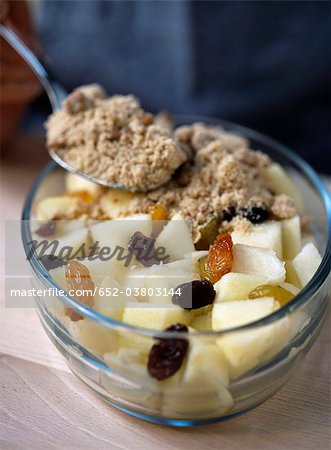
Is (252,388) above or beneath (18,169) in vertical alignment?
beneath

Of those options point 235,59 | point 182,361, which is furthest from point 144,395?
point 235,59

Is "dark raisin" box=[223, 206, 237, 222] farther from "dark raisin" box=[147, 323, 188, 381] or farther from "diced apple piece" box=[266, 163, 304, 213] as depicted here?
"dark raisin" box=[147, 323, 188, 381]

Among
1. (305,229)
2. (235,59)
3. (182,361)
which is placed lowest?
(182,361)

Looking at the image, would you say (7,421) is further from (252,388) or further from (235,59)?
(235,59)

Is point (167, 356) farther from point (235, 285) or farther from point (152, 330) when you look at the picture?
point (235, 285)

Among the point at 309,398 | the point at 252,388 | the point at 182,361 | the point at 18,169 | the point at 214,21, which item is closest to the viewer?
the point at 182,361

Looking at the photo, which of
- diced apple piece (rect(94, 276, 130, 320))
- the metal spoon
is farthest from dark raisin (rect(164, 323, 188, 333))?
the metal spoon

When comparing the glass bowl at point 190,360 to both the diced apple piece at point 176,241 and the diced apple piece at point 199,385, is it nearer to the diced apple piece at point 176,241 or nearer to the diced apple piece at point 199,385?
the diced apple piece at point 199,385
